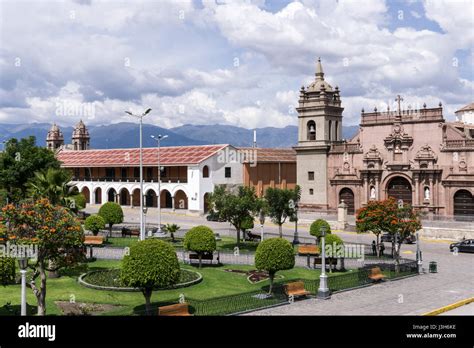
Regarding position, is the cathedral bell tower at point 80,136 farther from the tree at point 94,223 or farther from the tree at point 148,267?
the tree at point 148,267

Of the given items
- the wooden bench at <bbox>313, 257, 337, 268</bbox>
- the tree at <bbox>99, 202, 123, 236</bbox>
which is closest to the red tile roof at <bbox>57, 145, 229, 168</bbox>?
the tree at <bbox>99, 202, 123, 236</bbox>

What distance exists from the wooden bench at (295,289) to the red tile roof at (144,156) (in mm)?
40081

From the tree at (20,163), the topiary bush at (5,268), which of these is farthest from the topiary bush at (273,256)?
the tree at (20,163)

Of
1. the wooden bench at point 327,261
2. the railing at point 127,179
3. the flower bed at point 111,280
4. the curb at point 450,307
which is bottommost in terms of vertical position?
the curb at point 450,307

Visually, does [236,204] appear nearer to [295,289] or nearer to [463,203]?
[295,289]

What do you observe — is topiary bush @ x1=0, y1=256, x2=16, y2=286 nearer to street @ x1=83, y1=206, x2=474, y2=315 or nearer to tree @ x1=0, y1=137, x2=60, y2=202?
street @ x1=83, y1=206, x2=474, y2=315

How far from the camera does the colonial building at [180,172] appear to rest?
205ft

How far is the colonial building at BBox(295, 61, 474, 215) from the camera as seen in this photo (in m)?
49.6

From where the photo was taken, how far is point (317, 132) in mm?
58719

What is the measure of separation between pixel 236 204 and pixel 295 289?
13.5m

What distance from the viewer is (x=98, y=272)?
2747 cm

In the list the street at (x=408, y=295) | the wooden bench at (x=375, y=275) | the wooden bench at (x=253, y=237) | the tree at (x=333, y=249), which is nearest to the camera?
the street at (x=408, y=295)

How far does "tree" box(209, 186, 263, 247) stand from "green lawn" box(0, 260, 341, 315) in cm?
731
